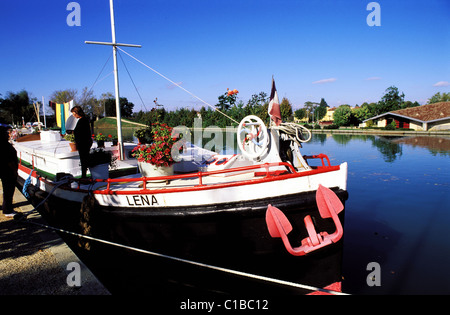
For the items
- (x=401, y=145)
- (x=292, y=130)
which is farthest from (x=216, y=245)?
(x=401, y=145)

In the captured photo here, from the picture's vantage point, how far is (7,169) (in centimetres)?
728

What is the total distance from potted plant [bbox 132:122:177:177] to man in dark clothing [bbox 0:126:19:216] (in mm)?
4028

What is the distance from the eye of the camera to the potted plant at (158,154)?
579 cm

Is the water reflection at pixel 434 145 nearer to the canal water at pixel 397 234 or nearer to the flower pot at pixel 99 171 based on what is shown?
the canal water at pixel 397 234

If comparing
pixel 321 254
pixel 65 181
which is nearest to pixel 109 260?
pixel 65 181

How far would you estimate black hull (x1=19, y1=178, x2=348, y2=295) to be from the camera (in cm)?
466

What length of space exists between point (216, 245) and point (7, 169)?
630 centimetres

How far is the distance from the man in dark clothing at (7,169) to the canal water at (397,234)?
29.1ft

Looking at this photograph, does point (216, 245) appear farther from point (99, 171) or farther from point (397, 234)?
point (397, 234)

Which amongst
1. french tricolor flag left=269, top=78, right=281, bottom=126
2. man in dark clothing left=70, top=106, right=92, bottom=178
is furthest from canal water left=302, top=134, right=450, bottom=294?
man in dark clothing left=70, top=106, right=92, bottom=178

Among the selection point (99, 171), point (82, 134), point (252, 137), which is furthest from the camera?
point (99, 171)

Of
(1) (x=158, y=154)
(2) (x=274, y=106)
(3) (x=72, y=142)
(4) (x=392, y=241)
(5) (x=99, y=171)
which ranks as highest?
(2) (x=274, y=106)

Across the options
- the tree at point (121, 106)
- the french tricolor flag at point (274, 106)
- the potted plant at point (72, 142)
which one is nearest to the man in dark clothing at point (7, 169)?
the potted plant at point (72, 142)
